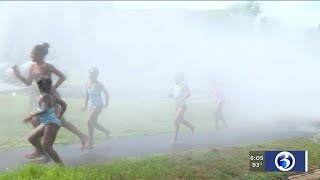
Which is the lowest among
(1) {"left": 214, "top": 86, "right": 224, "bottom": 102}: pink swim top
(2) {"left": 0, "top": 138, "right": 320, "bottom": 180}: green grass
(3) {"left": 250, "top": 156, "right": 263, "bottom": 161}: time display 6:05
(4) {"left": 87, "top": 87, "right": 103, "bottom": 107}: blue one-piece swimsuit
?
(2) {"left": 0, "top": 138, "right": 320, "bottom": 180}: green grass

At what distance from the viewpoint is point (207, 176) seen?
7.43 metres

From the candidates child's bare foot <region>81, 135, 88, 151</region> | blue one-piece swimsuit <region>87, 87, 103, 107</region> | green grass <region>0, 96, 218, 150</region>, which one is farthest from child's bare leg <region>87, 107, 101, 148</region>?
green grass <region>0, 96, 218, 150</region>

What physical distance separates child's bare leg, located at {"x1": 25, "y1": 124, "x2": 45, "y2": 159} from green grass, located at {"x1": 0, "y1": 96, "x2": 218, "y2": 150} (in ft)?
5.94

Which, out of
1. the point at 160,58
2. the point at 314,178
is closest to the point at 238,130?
the point at 314,178

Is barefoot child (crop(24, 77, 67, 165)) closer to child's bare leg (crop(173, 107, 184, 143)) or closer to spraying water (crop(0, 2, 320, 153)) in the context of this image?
child's bare leg (crop(173, 107, 184, 143))

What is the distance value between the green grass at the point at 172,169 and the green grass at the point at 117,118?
2.85m

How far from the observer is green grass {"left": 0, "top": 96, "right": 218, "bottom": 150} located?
11000 mm

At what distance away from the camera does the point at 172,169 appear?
7.55 meters

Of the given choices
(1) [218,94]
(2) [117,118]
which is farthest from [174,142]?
(2) [117,118]

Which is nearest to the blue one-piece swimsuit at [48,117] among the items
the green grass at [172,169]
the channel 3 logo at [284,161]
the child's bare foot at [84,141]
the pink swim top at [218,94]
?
the green grass at [172,169]

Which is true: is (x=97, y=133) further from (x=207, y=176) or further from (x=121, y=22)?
(x=121, y=22)

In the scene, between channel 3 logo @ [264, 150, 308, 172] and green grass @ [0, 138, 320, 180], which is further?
channel 3 logo @ [264, 150, 308, 172]

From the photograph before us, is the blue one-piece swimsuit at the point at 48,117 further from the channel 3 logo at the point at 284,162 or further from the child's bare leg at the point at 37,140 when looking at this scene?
the channel 3 logo at the point at 284,162

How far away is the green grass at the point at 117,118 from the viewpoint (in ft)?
36.1
